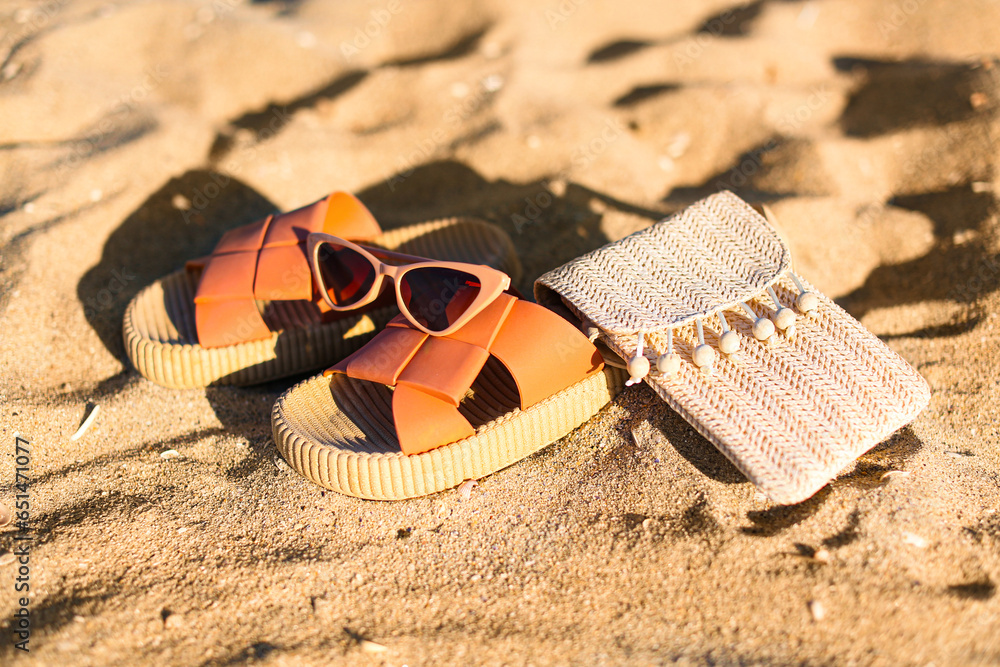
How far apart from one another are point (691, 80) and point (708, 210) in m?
1.79

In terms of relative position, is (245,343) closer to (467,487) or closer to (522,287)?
(467,487)

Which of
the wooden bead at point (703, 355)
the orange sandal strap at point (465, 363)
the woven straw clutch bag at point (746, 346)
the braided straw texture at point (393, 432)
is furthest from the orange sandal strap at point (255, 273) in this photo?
the wooden bead at point (703, 355)

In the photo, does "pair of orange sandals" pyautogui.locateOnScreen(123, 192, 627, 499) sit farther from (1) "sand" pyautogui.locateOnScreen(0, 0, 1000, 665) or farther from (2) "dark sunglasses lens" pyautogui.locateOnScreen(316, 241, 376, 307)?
(1) "sand" pyautogui.locateOnScreen(0, 0, 1000, 665)

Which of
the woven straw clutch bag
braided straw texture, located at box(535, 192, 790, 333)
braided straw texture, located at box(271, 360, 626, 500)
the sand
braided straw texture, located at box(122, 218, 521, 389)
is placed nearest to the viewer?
the sand

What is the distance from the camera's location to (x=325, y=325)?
2.52m

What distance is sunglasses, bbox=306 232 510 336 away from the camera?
2.09 m

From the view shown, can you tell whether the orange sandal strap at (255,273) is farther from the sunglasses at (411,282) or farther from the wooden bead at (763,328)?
the wooden bead at (763,328)

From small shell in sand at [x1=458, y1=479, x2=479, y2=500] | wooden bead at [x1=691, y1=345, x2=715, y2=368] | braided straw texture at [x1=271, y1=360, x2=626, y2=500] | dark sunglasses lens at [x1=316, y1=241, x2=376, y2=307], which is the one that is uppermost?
dark sunglasses lens at [x1=316, y1=241, x2=376, y2=307]

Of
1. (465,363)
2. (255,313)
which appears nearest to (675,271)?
(465,363)

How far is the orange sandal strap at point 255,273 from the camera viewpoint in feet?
8.08

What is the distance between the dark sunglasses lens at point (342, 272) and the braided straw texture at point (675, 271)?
2.35 ft

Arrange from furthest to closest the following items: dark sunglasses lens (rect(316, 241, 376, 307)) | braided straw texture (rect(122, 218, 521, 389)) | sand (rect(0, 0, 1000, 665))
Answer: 1. dark sunglasses lens (rect(316, 241, 376, 307))
2. braided straw texture (rect(122, 218, 521, 389))
3. sand (rect(0, 0, 1000, 665))

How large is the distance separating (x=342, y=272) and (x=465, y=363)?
88 cm

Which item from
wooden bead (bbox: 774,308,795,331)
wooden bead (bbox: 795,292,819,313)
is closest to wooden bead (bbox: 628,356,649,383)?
A: wooden bead (bbox: 774,308,795,331)
